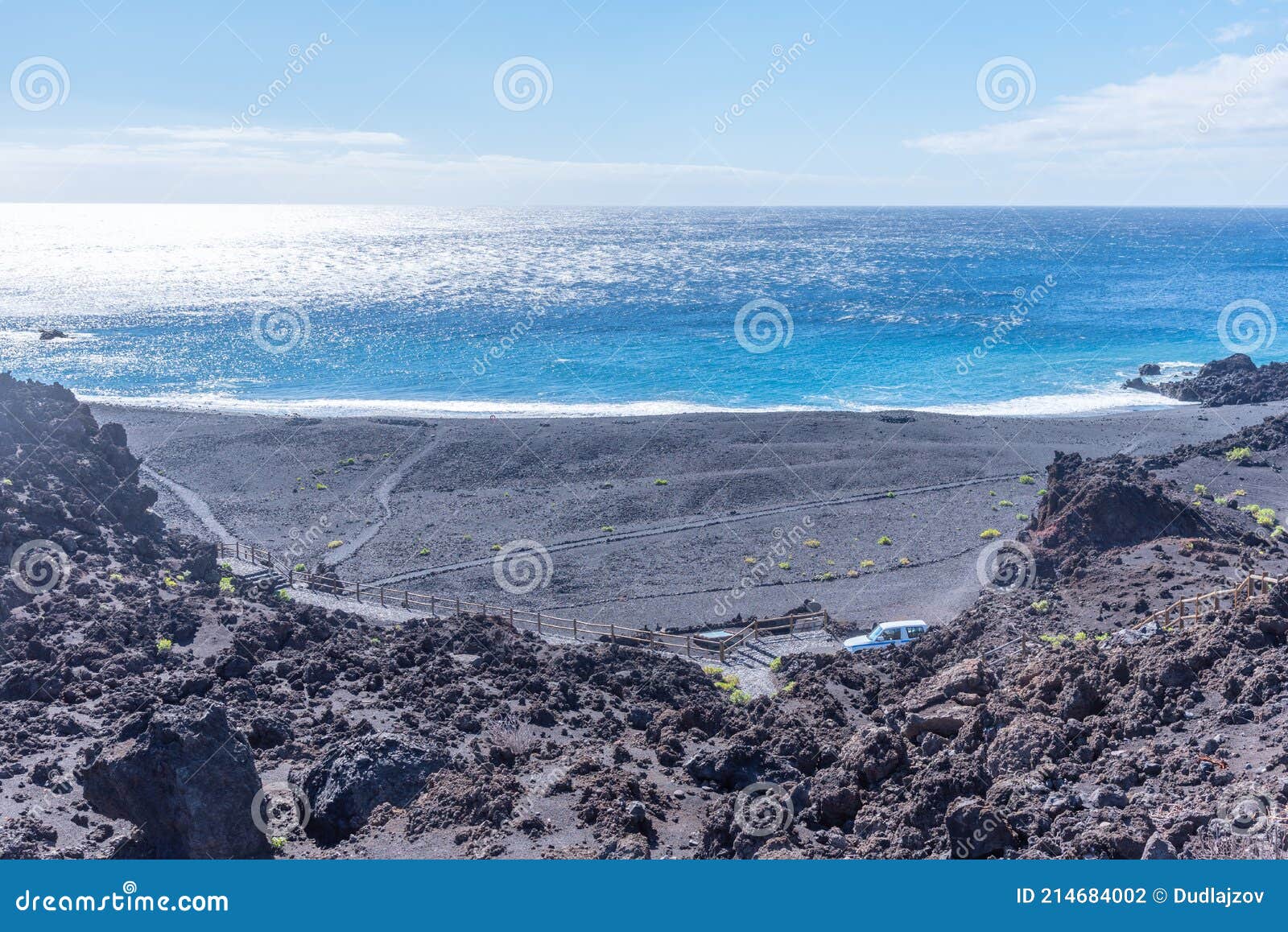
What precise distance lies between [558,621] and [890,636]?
10929mm

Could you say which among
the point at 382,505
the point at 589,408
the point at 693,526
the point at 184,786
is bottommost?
the point at 184,786

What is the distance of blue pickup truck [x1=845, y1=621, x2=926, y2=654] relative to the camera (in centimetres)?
2794

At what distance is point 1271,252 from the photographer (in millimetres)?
188125

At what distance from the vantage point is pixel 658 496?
157 ft

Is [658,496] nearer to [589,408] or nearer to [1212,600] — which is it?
[589,408]

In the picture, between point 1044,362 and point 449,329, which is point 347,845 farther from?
point 449,329

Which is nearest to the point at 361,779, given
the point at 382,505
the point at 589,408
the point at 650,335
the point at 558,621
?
the point at 558,621

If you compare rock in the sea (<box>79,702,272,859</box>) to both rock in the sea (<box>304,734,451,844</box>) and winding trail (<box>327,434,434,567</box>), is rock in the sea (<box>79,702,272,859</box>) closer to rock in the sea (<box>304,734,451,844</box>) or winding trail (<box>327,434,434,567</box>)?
rock in the sea (<box>304,734,451,844</box>)

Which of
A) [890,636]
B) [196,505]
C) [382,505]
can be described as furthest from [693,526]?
[196,505]

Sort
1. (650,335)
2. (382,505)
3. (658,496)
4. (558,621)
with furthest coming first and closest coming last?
(650,335)
(382,505)
(658,496)
(558,621)

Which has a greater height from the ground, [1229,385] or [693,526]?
[1229,385]

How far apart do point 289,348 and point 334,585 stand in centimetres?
7067

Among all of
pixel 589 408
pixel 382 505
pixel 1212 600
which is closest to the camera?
pixel 1212 600

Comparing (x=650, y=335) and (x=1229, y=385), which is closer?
(x=1229, y=385)
